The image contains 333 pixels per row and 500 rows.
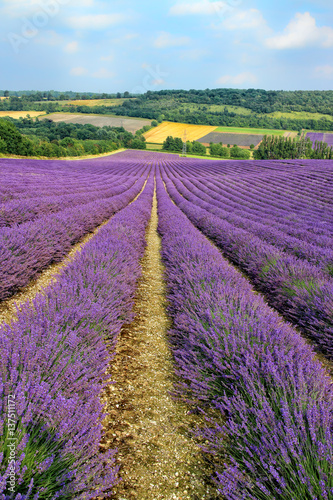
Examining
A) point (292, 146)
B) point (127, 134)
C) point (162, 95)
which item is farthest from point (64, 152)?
point (162, 95)

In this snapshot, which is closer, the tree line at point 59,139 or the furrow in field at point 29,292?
the furrow in field at point 29,292

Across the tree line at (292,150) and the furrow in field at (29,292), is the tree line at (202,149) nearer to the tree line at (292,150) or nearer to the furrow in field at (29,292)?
the tree line at (292,150)

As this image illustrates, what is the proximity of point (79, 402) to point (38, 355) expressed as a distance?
0.32 m

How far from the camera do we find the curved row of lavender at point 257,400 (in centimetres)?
108

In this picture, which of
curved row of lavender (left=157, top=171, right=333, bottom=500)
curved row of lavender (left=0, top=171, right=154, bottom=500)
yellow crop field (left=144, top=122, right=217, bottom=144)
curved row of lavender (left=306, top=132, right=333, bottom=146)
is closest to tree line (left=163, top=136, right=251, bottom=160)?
yellow crop field (left=144, top=122, right=217, bottom=144)

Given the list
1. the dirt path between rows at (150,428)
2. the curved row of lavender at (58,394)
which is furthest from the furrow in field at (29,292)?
the dirt path between rows at (150,428)

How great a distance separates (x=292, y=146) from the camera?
4559 cm

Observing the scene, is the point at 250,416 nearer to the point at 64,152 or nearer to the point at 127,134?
the point at 64,152

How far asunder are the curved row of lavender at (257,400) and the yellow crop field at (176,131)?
6714cm

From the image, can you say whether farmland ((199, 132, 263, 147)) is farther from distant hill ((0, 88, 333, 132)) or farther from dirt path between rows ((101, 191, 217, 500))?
dirt path between rows ((101, 191, 217, 500))

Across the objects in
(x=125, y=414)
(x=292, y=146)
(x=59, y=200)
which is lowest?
(x=125, y=414)

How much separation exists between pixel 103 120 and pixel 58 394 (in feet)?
269

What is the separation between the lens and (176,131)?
67.4m

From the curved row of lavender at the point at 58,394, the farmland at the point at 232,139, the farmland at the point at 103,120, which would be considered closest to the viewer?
the curved row of lavender at the point at 58,394
